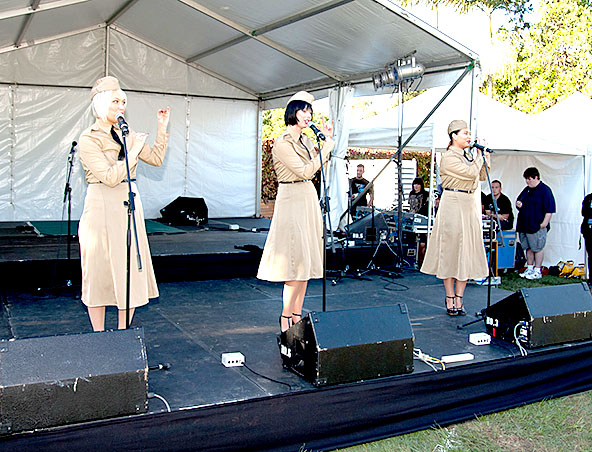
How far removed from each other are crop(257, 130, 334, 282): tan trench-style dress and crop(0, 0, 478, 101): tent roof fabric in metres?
3.51

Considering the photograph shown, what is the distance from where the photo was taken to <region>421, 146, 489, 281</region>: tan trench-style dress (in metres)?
4.95

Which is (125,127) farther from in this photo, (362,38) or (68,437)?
(362,38)

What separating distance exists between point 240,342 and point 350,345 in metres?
1.24

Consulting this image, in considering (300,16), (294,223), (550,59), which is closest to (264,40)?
(300,16)

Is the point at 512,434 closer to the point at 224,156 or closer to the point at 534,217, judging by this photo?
the point at 534,217

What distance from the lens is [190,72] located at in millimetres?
11812

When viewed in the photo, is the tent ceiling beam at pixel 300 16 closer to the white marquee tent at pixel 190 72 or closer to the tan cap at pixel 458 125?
the white marquee tent at pixel 190 72

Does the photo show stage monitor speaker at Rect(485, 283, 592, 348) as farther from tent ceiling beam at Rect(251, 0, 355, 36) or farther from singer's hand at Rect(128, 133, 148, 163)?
tent ceiling beam at Rect(251, 0, 355, 36)

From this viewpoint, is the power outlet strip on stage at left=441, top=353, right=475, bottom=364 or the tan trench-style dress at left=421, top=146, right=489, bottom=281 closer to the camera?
the power outlet strip on stage at left=441, top=353, right=475, bottom=364

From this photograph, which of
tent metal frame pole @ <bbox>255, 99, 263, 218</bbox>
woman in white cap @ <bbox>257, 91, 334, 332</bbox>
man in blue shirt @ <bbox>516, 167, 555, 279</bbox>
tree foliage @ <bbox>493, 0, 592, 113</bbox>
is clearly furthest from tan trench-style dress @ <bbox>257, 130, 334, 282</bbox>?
tree foliage @ <bbox>493, 0, 592, 113</bbox>

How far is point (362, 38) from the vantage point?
7648 millimetres

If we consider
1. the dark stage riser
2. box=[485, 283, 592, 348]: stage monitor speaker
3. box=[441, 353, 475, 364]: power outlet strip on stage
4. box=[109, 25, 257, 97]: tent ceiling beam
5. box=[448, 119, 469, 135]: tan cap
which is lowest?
the dark stage riser

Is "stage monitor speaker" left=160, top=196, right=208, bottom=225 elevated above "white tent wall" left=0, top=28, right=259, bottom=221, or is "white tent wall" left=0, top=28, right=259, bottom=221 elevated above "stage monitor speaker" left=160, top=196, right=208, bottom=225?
"white tent wall" left=0, top=28, right=259, bottom=221

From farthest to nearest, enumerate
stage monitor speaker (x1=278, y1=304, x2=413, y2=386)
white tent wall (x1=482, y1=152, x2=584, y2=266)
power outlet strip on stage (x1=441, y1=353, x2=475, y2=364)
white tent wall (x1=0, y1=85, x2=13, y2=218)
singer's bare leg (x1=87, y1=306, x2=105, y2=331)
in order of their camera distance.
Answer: white tent wall (x1=0, y1=85, x2=13, y2=218)
white tent wall (x1=482, y1=152, x2=584, y2=266)
power outlet strip on stage (x1=441, y1=353, x2=475, y2=364)
singer's bare leg (x1=87, y1=306, x2=105, y2=331)
stage monitor speaker (x1=278, y1=304, x2=413, y2=386)
